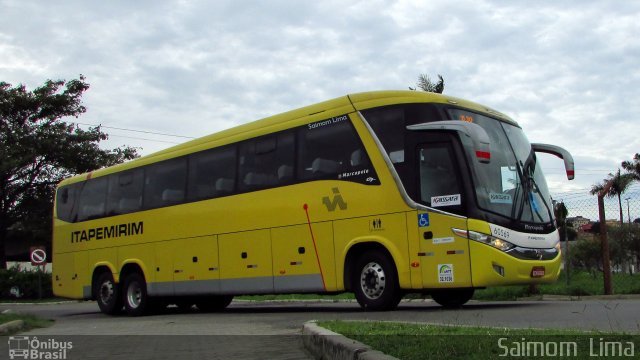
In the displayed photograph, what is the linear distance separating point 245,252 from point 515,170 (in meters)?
5.44

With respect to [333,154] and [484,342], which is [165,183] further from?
[484,342]

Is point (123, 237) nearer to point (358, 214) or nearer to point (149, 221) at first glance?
point (149, 221)

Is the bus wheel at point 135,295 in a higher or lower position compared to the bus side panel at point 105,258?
lower

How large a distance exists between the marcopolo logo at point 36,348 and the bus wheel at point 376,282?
451 cm

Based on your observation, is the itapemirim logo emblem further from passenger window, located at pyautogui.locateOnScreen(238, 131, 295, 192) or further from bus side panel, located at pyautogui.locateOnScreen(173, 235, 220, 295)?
bus side panel, located at pyautogui.locateOnScreen(173, 235, 220, 295)

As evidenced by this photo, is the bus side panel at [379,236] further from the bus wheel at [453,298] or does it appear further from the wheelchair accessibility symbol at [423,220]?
the bus wheel at [453,298]

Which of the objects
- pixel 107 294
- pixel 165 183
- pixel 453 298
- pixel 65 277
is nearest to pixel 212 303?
pixel 107 294

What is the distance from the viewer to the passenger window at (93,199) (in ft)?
54.4

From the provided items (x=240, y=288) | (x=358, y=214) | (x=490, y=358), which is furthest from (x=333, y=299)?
(x=490, y=358)

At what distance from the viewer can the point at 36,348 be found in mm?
8414

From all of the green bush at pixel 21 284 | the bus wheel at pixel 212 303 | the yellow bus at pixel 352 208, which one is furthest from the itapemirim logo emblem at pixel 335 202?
the green bush at pixel 21 284

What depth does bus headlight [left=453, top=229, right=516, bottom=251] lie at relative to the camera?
31.3 ft

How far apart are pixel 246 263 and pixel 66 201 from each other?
7437mm

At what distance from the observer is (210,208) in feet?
44.7
